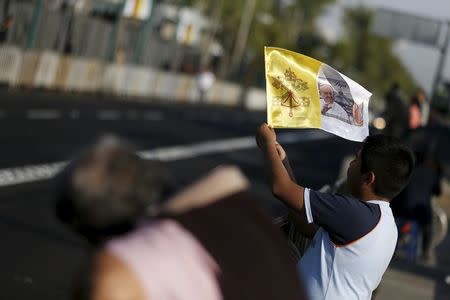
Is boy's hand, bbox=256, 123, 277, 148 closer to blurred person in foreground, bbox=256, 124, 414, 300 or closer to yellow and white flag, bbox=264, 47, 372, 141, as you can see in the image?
blurred person in foreground, bbox=256, 124, 414, 300

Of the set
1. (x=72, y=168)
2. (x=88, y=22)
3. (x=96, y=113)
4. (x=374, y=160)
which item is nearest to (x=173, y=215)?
(x=72, y=168)

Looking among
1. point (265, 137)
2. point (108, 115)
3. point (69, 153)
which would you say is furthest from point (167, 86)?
point (265, 137)

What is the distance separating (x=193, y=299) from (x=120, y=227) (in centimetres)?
22

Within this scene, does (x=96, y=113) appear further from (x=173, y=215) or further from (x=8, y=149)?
(x=173, y=215)

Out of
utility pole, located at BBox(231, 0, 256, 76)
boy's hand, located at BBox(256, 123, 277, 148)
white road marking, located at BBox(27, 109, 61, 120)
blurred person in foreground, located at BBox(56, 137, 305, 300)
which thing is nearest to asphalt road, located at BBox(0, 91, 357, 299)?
white road marking, located at BBox(27, 109, 61, 120)

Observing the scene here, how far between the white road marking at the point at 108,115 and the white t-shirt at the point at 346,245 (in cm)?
2676

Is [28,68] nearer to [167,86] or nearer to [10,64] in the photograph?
[10,64]

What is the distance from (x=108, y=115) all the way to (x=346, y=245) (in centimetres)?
2893

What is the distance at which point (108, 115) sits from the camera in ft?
108

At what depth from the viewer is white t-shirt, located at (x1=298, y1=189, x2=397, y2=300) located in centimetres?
430

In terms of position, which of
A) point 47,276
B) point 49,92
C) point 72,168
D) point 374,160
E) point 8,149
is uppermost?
point 72,168

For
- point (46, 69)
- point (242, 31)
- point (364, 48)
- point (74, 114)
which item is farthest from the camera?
point (364, 48)

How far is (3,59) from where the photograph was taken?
3312 cm

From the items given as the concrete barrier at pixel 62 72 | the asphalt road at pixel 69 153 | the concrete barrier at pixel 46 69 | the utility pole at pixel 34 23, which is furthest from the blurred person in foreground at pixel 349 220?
the utility pole at pixel 34 23
